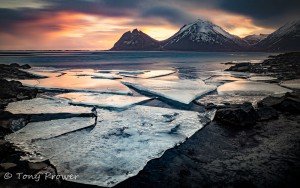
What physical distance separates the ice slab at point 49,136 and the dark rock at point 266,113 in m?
4.15

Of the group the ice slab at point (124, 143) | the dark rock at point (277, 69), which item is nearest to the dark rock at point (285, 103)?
the ice slab at point (124, 143)

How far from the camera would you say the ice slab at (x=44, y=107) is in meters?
6.38

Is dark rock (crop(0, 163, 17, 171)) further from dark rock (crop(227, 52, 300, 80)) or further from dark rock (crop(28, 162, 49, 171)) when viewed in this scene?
dark rock (crop(227, 52, 300, 80))

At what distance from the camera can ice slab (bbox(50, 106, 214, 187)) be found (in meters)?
3.59

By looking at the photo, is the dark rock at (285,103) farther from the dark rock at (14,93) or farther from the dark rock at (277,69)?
the dark rock at (14,93)

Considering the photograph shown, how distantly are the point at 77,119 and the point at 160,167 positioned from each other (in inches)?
106

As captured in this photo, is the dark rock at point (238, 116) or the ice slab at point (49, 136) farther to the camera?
the dark rock at point (238, 116)

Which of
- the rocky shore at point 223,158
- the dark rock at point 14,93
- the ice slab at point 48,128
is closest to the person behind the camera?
the rocky shore at point 223,158

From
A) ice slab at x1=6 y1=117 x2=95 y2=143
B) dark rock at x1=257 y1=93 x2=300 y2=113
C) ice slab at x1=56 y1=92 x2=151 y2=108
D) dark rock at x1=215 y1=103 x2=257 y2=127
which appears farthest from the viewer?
ice slab at x1=56 y1=92 x2=151 y2=108

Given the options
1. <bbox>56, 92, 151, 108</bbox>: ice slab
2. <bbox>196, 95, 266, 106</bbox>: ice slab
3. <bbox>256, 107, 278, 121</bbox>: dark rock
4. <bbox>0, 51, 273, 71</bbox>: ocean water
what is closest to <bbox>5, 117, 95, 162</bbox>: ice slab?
<bbox>56, 92, 151, 108</bbox>: ice slab

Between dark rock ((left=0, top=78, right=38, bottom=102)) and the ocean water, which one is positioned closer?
dark rock ((left=0, top=78, right=38, bottom=102))

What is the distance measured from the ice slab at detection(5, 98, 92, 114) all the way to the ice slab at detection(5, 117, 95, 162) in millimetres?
682

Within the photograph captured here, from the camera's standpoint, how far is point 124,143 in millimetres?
4551

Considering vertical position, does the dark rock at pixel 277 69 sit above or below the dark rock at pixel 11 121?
above
